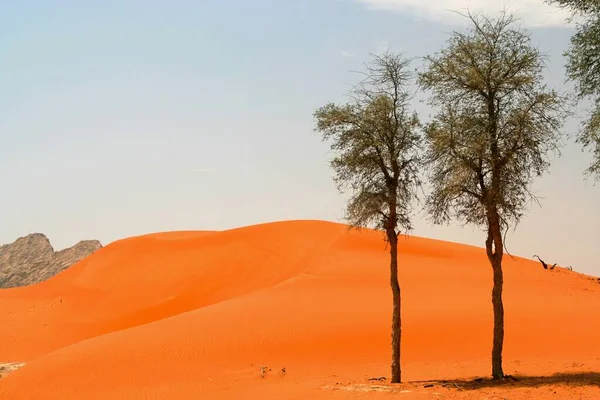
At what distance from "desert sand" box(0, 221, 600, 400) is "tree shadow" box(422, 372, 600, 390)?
0.05 m

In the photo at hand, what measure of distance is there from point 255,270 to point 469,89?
2705cm

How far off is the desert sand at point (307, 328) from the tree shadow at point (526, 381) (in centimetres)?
5

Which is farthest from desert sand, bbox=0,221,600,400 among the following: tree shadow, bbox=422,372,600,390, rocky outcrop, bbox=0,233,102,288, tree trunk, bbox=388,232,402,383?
rocky outcrop, bbox=0,233,102,288

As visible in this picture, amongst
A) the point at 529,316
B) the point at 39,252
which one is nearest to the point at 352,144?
the point at 529,316

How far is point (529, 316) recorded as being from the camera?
2672 centimetres

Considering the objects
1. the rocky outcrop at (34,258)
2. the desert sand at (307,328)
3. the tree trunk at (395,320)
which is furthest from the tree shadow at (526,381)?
the rocky outcrop at (34,258)

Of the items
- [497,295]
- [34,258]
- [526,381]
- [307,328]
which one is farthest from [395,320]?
[34,258]

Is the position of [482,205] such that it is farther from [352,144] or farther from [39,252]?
[39,252]

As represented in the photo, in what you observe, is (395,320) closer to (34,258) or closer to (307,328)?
(307,328)

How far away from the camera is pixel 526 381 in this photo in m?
15.8

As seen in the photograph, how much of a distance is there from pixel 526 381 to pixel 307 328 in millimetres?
10094

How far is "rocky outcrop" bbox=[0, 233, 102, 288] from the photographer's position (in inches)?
2990

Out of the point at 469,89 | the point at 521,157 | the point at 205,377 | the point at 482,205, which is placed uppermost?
the point at 469,89

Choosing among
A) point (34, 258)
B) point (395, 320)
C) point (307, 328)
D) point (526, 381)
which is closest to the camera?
point (526, 381)
